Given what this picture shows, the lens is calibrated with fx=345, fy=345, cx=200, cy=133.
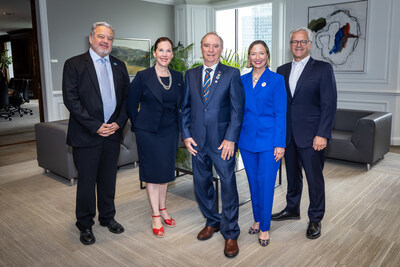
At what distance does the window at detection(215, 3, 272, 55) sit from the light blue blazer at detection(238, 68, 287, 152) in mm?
5159

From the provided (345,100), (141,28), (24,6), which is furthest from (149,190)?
(24,6)

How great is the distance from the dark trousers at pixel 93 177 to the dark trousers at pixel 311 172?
1351 millimetres

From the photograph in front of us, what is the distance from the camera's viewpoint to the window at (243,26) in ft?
23.5

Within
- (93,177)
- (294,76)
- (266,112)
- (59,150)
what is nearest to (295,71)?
(294,76)

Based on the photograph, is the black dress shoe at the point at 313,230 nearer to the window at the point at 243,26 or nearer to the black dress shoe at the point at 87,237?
the black dress shoe at the point at 87,237

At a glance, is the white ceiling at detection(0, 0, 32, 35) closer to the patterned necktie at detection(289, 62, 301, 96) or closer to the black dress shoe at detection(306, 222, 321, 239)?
the patterned necktie at detection(289, 62, 301, 96)

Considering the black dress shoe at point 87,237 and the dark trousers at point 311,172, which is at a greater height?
the dark trousers at point 311,172

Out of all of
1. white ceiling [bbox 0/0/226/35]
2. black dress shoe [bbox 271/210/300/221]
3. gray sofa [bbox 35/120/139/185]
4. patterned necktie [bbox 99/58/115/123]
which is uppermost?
white ceiling [bbox 0/0/226/35]

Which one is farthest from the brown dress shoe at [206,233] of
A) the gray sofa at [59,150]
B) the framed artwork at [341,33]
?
the framed artwork at [341,33]

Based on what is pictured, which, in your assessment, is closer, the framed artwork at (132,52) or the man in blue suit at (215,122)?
the man in blue suit at (215,122)

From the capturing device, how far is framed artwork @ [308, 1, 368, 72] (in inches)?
217

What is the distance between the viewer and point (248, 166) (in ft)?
7.90

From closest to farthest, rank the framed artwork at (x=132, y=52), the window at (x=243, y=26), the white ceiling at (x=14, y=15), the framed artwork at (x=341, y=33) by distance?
the framed artwork at (x=341, y=33)
the framed artwork at (x=132, y=52)
the window at (x=243, y=26)
the white ceiling at (x=14, y=15)

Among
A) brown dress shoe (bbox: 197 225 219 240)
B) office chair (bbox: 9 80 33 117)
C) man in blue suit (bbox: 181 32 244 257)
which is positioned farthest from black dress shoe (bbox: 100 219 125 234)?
office chair (bbox: 9 80 33 117)
